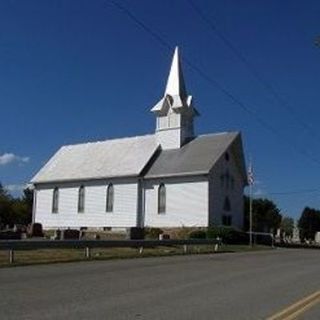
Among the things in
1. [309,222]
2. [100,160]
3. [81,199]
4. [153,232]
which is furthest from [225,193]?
[309,222]

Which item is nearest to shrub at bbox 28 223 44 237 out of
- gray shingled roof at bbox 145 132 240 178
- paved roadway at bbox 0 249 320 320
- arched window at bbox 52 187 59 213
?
gray shingled roof at bbox 145 132 240 178

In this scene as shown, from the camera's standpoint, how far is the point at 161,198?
69812 millimetres

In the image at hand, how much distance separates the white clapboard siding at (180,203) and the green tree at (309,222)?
6797cm

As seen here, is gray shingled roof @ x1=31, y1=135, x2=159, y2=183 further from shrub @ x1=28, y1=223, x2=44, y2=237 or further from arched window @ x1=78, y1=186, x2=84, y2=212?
shrub @ x1=28, y1=223, x2=44, y2=237

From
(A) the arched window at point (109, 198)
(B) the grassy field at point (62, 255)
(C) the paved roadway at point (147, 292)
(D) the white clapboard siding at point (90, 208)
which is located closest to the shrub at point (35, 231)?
(D) the white clapboard siding at point (90, 208)

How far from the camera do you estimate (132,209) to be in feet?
234

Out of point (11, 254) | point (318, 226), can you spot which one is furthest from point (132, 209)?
point (318, 226)

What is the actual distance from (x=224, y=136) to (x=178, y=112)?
5699mm

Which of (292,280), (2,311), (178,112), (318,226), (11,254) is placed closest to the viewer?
(2,311)

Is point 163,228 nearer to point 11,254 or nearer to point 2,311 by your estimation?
point 11,254

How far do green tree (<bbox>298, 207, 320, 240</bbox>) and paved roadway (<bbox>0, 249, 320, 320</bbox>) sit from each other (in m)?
112

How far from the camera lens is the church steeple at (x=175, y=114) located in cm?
7331

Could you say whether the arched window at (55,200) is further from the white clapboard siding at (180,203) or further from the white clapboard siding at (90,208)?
the white clapboard siding at (180,203)

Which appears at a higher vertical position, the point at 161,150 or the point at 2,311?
the point at 161,150
